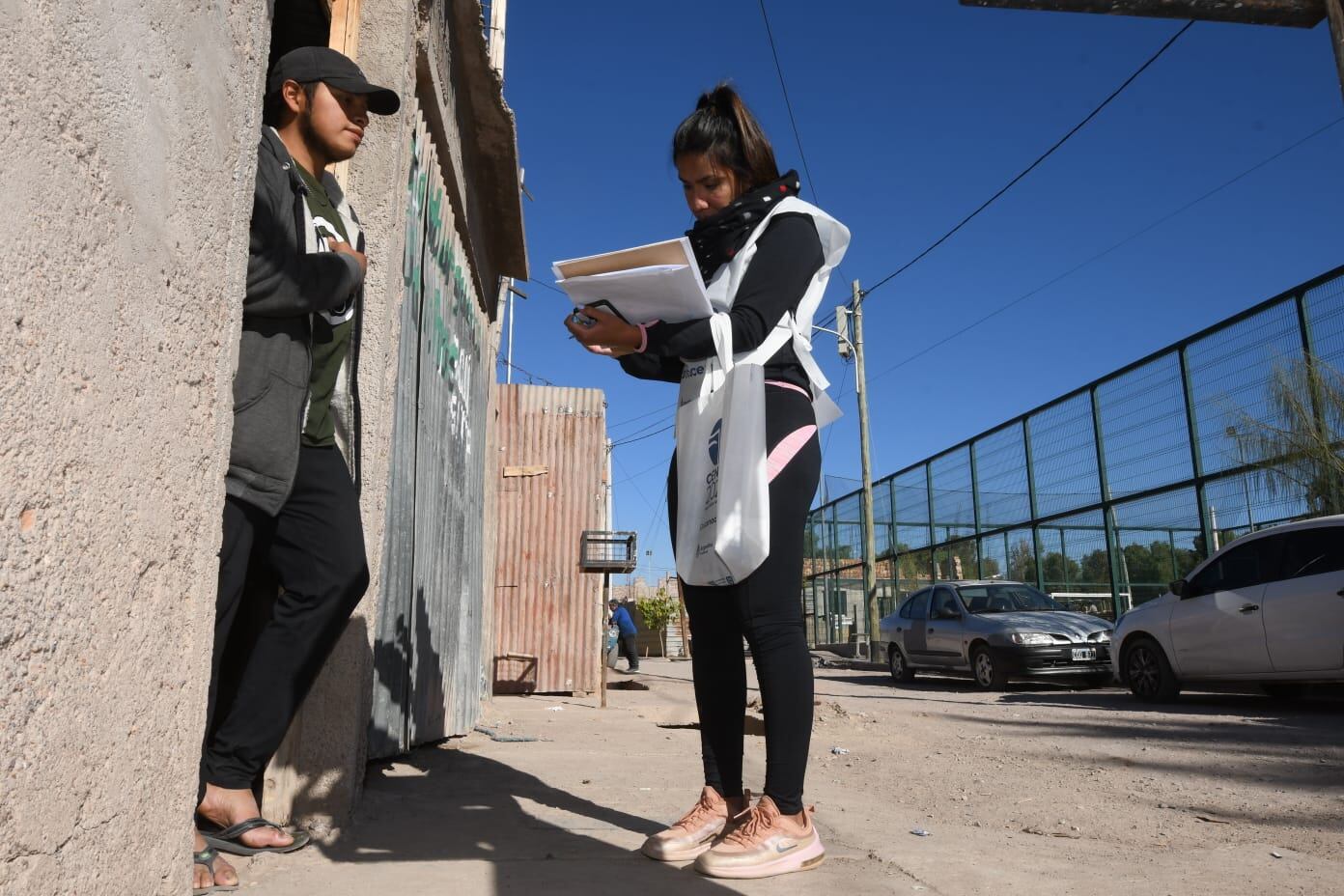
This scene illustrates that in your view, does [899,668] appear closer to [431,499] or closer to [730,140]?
[431,499]

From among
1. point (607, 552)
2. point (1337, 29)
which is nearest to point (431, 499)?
point (607, 552)

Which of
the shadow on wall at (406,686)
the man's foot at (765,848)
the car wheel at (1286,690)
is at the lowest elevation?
the car wheel at (1286,690)

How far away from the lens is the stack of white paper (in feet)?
7.29

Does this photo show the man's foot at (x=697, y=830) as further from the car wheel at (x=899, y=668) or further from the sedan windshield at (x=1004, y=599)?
the car wheel at (x=899, y=668)

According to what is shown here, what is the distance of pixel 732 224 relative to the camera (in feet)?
8.28

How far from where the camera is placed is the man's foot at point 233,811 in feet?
7.13

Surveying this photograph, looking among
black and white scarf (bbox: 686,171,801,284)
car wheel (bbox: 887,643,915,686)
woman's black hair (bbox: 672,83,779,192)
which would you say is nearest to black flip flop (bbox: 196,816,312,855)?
black and white scarf (bbox: 686,171,801,284)

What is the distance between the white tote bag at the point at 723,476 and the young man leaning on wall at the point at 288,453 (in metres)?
0.84

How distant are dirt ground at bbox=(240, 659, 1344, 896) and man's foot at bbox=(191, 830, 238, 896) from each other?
0.16 feet

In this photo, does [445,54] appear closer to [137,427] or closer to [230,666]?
[230,666]

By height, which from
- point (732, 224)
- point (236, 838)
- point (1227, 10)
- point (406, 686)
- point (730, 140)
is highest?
point (1227, 10)

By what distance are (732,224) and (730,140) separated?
0.85 feet

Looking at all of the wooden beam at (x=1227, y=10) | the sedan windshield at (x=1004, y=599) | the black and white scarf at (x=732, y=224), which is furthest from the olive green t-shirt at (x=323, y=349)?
the sedan windshield at (x=1004, y=599)

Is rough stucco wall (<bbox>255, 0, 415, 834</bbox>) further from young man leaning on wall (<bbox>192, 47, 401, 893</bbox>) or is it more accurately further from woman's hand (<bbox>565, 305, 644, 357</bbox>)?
woman's hand (<bbox>565, 305, 644, 357</bbox>)
